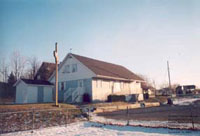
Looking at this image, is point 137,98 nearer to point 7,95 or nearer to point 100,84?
point 100,84

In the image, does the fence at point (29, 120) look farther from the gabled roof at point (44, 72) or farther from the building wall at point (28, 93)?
the gabled roof at point (44, 72)

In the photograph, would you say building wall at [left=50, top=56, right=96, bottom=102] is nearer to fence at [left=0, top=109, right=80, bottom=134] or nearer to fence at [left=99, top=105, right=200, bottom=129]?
fence at [left=99, top=105, right=200, bottom=129]

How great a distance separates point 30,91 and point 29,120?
14.1 m

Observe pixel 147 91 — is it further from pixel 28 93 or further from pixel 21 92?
pixel 21 92

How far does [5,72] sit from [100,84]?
31087 millimetres

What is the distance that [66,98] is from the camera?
29266 mm

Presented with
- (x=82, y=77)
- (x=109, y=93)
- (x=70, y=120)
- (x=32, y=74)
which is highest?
(x=32, y=74)

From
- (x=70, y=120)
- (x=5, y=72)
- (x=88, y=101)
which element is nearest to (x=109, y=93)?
(x=88, y=101)

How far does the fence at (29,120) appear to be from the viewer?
1117 cm

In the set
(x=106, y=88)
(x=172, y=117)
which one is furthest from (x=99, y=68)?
(x=172, y=117)

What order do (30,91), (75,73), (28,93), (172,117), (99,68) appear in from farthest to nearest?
(99,68)
(75,73)
(30,91)
(28,93)
(172,117)

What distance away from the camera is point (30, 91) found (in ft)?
85.6

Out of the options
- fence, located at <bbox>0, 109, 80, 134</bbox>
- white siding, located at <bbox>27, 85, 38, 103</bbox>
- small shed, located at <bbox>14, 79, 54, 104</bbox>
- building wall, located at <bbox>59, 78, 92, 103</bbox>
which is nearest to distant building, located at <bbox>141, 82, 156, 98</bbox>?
building wall, located at <bbox>59, 78, 92, 103</bbox>

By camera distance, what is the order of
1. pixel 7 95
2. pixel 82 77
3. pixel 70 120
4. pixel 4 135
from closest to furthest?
pixel 4 135, pixel 70 120, pixel 82 77, pixel 7 95
